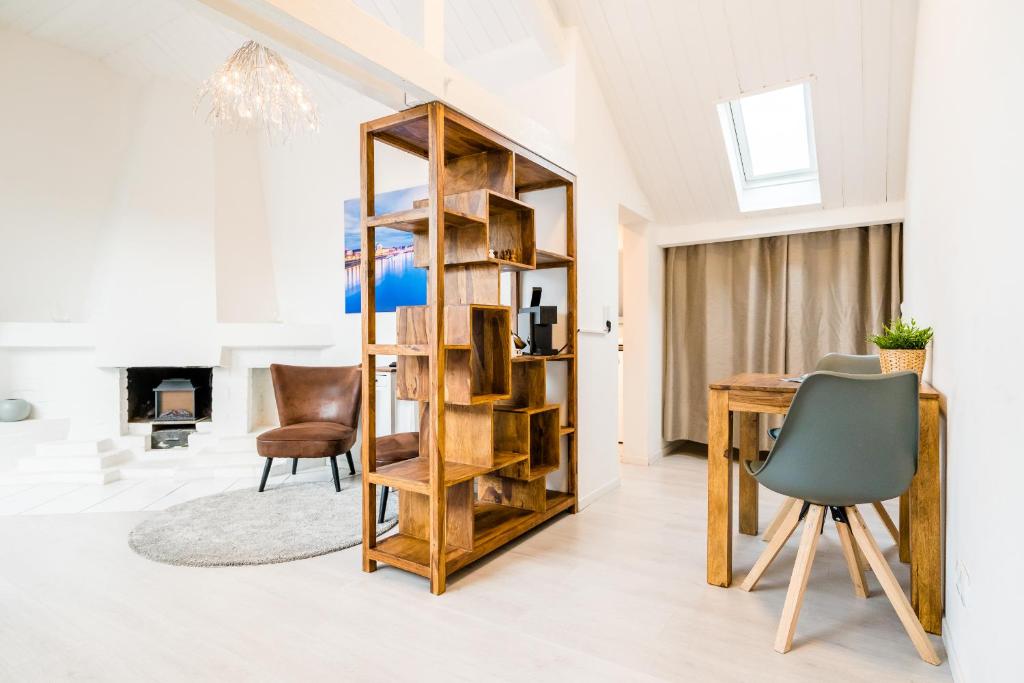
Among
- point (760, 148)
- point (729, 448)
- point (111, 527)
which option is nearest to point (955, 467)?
point (729, 448)

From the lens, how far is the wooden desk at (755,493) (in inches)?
A: 69.7

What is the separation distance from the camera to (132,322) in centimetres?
410

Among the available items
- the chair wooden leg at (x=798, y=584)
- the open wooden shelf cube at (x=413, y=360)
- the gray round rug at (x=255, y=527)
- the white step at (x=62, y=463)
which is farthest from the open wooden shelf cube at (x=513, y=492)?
the white step at (x=62, y=463)

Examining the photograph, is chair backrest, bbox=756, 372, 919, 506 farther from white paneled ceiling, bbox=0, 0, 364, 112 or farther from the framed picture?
white paneled ceiling, bbox=0, 0, 364, 112

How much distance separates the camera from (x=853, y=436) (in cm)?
166

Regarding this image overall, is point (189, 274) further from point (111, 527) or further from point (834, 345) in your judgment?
point (834, 345)

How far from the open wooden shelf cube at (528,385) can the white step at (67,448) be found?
3.11m

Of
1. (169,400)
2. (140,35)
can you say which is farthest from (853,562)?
(140,35)

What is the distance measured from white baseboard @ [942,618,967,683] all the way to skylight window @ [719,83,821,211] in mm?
2827

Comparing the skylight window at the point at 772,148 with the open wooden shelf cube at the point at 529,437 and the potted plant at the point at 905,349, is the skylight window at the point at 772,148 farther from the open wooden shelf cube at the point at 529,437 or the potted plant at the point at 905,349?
the open wooden shelf cube at the point at 529,437

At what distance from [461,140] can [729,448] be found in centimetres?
176

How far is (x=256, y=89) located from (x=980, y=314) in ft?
11.1

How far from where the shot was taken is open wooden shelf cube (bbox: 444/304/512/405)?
2.18m

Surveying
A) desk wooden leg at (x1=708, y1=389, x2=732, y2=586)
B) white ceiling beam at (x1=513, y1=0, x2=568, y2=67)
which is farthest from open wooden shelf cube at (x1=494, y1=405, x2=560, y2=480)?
white ceiling beam at (x1=513, y1=0, x2=568, y2=67)
